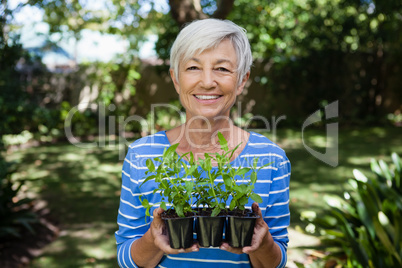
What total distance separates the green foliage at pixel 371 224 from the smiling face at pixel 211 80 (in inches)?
80.1

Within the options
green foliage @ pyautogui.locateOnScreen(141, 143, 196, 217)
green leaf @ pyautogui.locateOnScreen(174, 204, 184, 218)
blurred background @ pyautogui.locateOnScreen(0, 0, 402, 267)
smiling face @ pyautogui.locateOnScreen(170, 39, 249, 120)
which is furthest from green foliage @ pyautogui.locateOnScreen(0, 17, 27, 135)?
green leaf @ pyautogui.locateOnScreen(174, 204, 184, 218)

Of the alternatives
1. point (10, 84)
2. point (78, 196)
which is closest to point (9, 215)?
point (78, 196)

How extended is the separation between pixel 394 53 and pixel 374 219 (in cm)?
1171

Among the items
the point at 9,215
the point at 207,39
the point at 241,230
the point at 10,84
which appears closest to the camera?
the point at 241,230

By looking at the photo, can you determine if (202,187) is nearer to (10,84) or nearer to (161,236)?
(161,236)

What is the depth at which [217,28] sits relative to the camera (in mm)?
1639

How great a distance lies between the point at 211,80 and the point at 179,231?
64cm

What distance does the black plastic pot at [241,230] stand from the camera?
135 cm

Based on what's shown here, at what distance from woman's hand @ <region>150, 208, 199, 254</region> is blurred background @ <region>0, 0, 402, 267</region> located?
2174mm

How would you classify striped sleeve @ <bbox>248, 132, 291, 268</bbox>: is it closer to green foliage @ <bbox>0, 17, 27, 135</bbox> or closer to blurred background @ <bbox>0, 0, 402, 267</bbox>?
blurred background @ <bbox>0, 0, 402, 267</bbox>

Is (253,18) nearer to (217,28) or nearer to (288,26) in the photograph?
(288,26)

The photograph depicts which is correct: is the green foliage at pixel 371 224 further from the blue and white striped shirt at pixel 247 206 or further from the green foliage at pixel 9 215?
the green foliage at pixel 9 215

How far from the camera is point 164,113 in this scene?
455 inches

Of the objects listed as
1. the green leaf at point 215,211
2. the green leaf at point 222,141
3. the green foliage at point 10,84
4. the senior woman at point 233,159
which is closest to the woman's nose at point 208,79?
the senior woman at point 233,159
